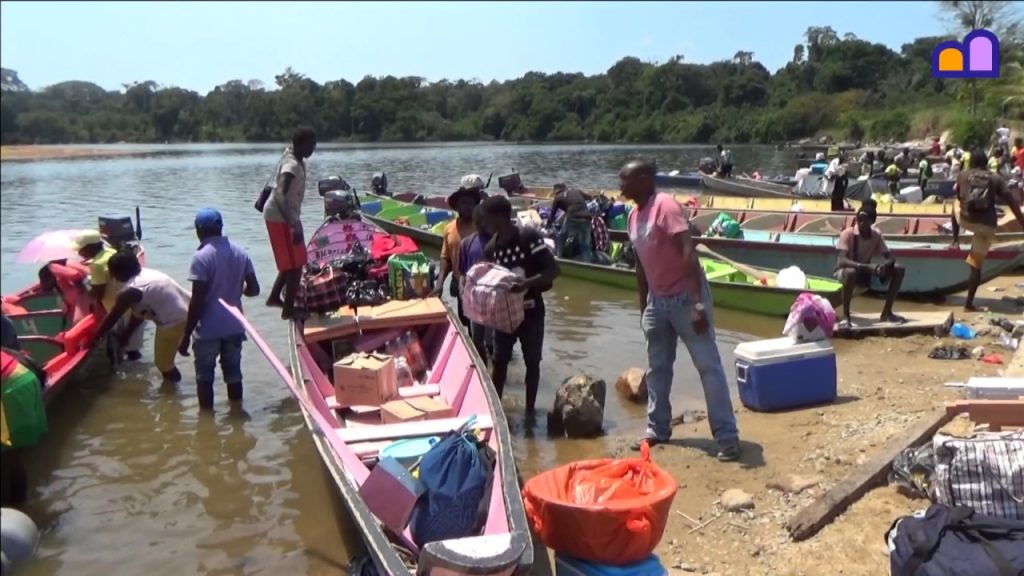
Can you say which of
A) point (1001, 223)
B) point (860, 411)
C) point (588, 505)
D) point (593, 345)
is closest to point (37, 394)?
point (588, 505)

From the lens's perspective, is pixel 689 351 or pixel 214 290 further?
pixel 214 290

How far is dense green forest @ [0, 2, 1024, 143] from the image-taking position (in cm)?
8194

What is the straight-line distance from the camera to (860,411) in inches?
272

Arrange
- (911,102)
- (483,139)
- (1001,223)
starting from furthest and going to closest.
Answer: (483,139)
(911,102)
(1001,223)

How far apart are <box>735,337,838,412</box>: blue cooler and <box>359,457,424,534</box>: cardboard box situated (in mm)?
3627

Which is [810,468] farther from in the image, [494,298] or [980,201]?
[980,201]

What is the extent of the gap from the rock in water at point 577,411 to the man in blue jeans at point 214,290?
8.86ft

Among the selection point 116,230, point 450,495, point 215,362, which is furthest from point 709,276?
point 450,495

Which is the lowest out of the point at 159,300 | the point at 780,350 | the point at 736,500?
the point at 736,500

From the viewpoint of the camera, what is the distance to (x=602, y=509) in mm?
3682

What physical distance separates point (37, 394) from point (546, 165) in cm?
5176

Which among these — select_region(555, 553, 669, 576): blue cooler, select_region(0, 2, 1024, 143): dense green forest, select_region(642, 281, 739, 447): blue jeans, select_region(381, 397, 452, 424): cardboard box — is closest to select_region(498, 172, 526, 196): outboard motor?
select_region(381, 397, 452, 424): cardboard box

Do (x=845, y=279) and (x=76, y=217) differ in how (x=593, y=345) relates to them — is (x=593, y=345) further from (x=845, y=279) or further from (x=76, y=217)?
(x=76, y=217)

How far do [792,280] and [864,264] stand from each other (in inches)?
56.0
